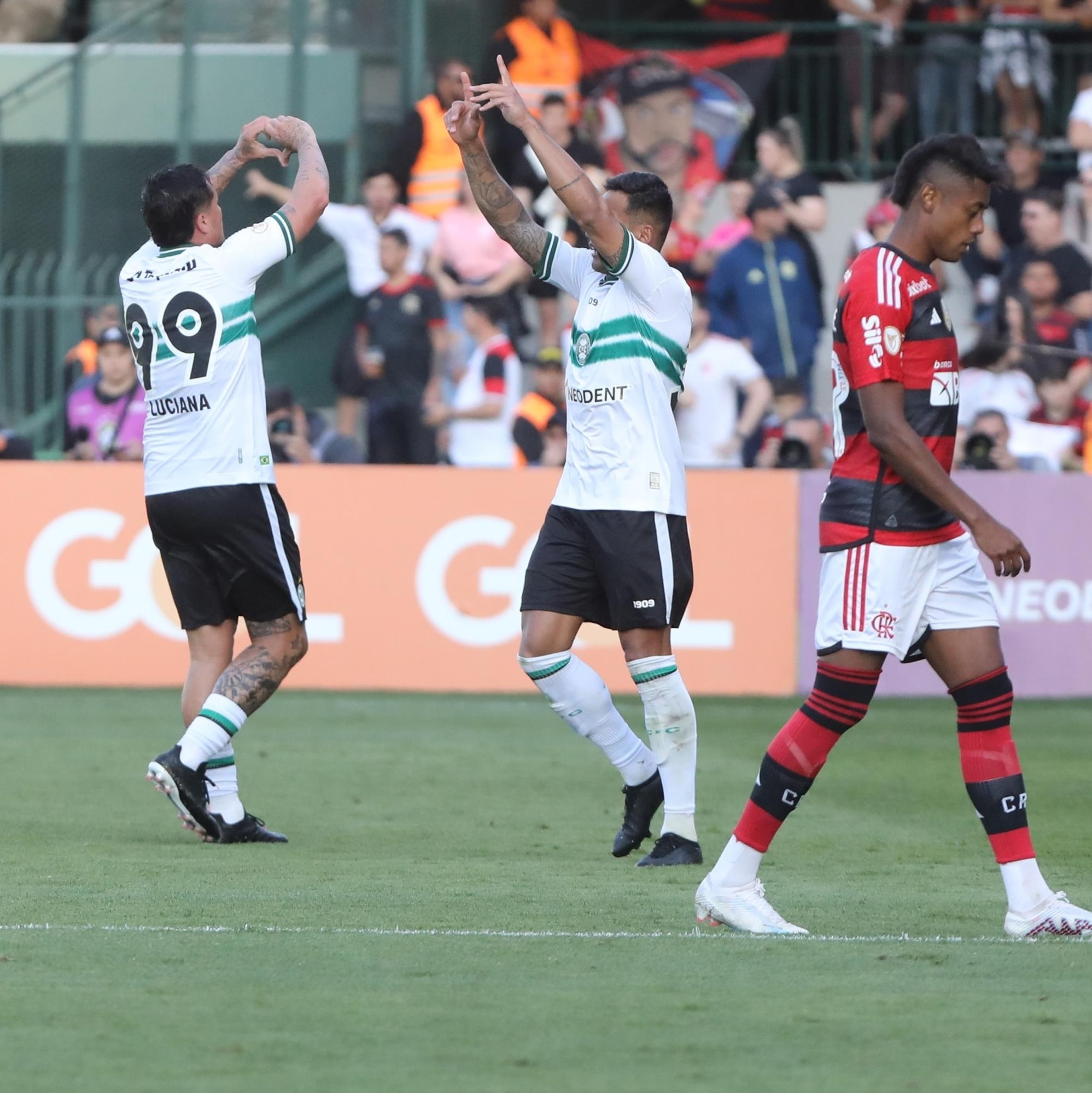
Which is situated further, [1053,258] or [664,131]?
[664,131]

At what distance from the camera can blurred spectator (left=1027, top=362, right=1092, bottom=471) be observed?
1478cm

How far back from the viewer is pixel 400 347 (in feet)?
50.1

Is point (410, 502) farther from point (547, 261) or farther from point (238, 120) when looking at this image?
point (547, 261)

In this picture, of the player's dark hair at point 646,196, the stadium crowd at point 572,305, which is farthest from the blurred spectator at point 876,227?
the player's dark hair at point 646,196

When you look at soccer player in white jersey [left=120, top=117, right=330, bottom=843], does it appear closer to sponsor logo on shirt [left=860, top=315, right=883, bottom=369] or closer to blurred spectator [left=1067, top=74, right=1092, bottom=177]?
sponsor logo on shirt [left=860, top=315, right=883, bottom=369]

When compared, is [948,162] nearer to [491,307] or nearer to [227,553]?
[227,553]

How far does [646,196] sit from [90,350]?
28.2ft

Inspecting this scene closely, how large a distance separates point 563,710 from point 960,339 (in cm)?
974

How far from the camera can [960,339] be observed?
16.4 m

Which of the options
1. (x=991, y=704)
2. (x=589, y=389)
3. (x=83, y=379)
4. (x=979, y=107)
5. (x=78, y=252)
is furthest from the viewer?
(x=979, y=107)

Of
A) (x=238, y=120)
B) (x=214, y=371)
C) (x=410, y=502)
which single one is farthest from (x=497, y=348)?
(x=214, y=371)

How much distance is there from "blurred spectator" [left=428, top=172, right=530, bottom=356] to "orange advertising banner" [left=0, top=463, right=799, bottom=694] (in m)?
2.78

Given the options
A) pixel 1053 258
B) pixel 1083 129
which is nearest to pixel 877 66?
pixel 1083 129

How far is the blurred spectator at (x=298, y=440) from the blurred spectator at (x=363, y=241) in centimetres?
70
